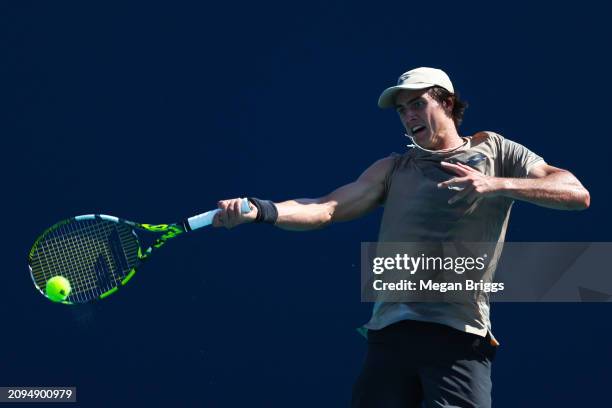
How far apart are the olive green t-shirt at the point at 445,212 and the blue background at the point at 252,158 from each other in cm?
105

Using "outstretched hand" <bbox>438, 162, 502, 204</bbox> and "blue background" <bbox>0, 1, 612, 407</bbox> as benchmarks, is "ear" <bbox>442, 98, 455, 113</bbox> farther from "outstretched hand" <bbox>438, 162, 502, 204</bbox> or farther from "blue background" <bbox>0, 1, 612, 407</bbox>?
"blue background" <bbox>0, 1, 612, 407</bbox>

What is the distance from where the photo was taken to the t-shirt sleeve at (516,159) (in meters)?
3.58

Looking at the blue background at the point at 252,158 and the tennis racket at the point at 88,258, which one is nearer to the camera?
the tennis racket at the point at 88,258

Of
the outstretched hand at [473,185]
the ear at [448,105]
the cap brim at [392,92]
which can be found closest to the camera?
the outstretched hand at [473,185]

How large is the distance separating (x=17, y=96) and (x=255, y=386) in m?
1.62

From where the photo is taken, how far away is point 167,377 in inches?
186

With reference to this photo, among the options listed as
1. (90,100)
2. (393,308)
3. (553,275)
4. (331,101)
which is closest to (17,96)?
(90,100)

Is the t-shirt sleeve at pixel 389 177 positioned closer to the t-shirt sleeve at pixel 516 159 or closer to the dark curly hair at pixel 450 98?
the dark curly hair at pixel 450 98

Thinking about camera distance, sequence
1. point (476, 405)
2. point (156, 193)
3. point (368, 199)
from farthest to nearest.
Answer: point (156, 193)
point (368, 199)
point (476, 405)

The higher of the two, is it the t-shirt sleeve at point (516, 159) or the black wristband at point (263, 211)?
the t-shirt sleeve at point (516, 159)

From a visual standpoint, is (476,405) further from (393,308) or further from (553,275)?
(553,275)

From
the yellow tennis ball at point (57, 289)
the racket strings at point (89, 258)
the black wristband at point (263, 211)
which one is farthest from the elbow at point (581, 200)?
the yellow tennis ball at point (57, 289)

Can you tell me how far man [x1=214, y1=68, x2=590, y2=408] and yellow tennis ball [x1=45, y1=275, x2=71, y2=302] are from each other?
71 centimetres

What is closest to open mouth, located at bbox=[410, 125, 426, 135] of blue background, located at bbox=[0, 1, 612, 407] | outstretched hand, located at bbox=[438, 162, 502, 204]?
outstretched hand, located at bbox=[438, 162, 502, 204]
